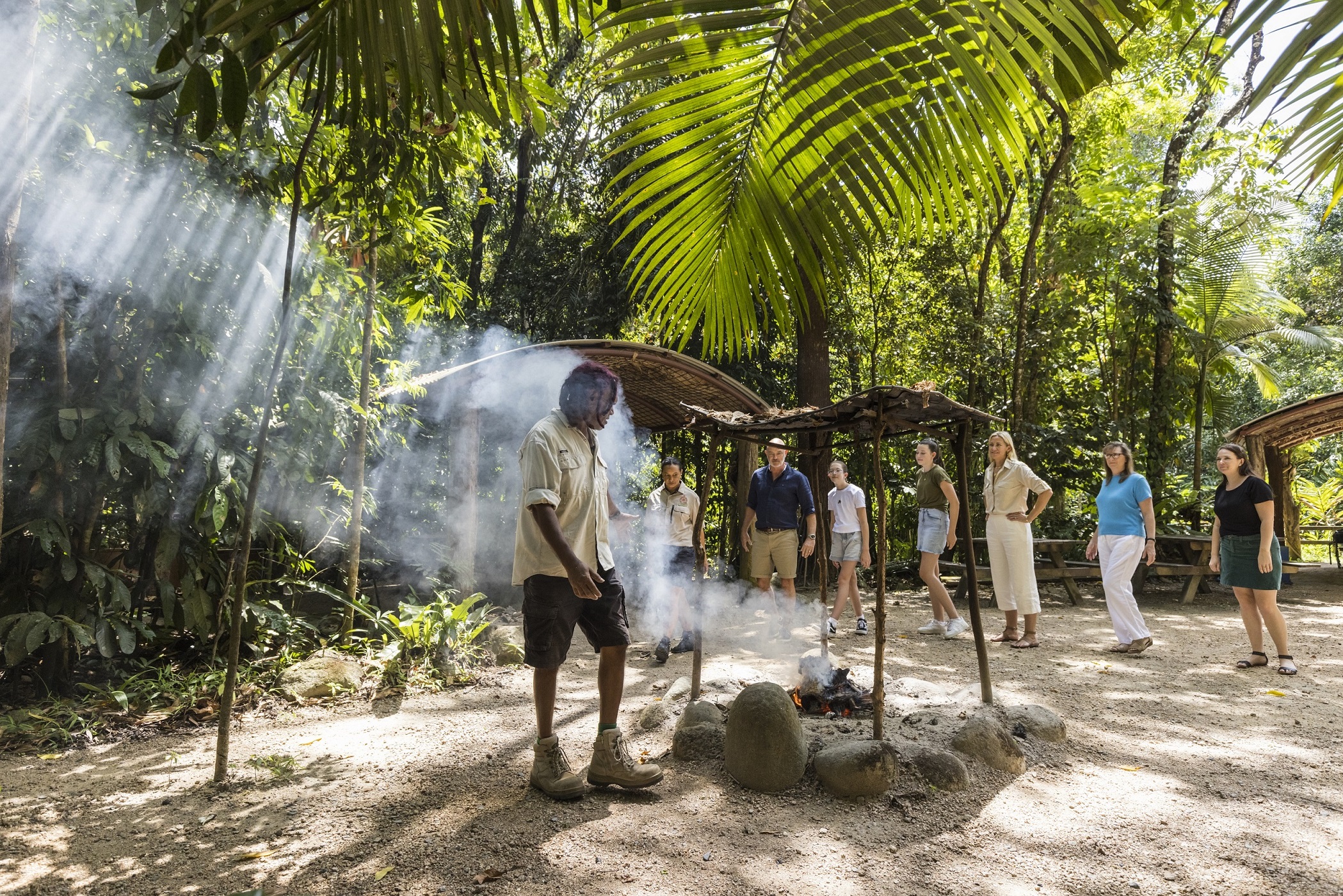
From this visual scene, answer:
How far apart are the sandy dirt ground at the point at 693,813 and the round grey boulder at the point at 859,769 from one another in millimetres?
70

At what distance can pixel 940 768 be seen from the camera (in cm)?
388

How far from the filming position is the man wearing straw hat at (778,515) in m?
7.80

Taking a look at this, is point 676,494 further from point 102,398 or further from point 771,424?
point 102,398

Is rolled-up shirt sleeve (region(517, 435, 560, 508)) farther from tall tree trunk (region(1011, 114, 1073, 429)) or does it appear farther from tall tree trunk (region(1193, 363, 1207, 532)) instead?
tall tree trunk (region(1193, 363, 1207, 532))

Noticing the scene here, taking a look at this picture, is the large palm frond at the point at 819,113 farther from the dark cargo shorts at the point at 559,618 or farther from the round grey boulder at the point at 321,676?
the round grey boulder at the point at 321,676

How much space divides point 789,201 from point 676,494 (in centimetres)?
635

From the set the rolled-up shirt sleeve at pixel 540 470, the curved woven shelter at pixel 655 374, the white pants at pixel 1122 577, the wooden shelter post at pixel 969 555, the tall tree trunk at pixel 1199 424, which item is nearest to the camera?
the rolled-up shirt sleeve at pixel 540 470

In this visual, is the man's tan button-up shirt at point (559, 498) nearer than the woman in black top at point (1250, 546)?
Yes

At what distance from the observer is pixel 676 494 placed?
771 cm

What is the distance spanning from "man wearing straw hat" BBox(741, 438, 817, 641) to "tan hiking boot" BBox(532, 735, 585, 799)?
4.24m

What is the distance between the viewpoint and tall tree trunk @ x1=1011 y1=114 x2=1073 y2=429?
1064 centimetres

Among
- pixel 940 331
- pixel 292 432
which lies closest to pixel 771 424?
pixel 292 432

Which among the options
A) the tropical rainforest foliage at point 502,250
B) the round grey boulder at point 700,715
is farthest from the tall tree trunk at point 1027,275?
the round grey boulder at point 700,715

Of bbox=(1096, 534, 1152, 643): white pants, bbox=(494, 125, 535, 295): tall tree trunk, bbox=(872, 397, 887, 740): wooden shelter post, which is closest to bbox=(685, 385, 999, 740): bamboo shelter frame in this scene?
bbox=(872, 397, 887, 740): wooden shelter post
